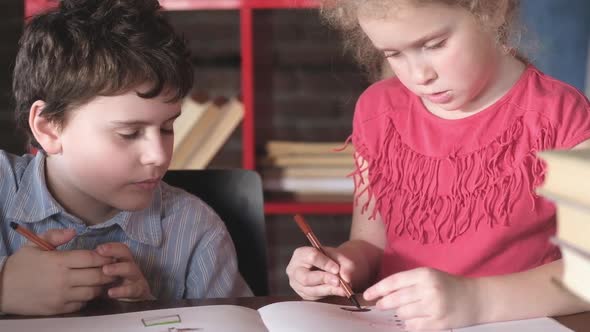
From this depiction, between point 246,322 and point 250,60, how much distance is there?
134 cm

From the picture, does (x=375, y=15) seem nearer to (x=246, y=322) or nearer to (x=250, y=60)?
(x=246, y=322)

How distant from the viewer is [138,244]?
1205 millimetres

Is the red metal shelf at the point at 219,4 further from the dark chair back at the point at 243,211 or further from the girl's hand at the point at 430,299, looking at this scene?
the girl's hand at the point at 430,299

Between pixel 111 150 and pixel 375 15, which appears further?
pixel 111 150

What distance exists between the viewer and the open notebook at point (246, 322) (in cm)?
87

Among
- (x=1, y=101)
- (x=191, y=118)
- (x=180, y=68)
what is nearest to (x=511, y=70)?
(x=180, y=68)

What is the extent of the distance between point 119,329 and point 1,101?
1929 millimetres

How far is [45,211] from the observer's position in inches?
46.1

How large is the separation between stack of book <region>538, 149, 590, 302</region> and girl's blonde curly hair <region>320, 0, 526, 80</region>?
1.51 ft

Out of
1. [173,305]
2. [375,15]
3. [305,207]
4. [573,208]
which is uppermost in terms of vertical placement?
[375,15]

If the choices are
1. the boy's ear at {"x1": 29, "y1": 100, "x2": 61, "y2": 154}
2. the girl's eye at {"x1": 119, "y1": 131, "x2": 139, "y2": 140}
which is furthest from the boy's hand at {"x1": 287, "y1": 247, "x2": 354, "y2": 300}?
the boy's ear at {"x1": 29, "y1": 100, "x2": 61, "y2": 154}

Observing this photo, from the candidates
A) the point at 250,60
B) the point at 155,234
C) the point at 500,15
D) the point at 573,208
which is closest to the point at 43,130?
the point at 155,234

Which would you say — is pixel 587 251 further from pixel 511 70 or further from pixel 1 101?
pixel 1 101

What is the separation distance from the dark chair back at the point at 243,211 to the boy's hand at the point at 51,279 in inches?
12.6
